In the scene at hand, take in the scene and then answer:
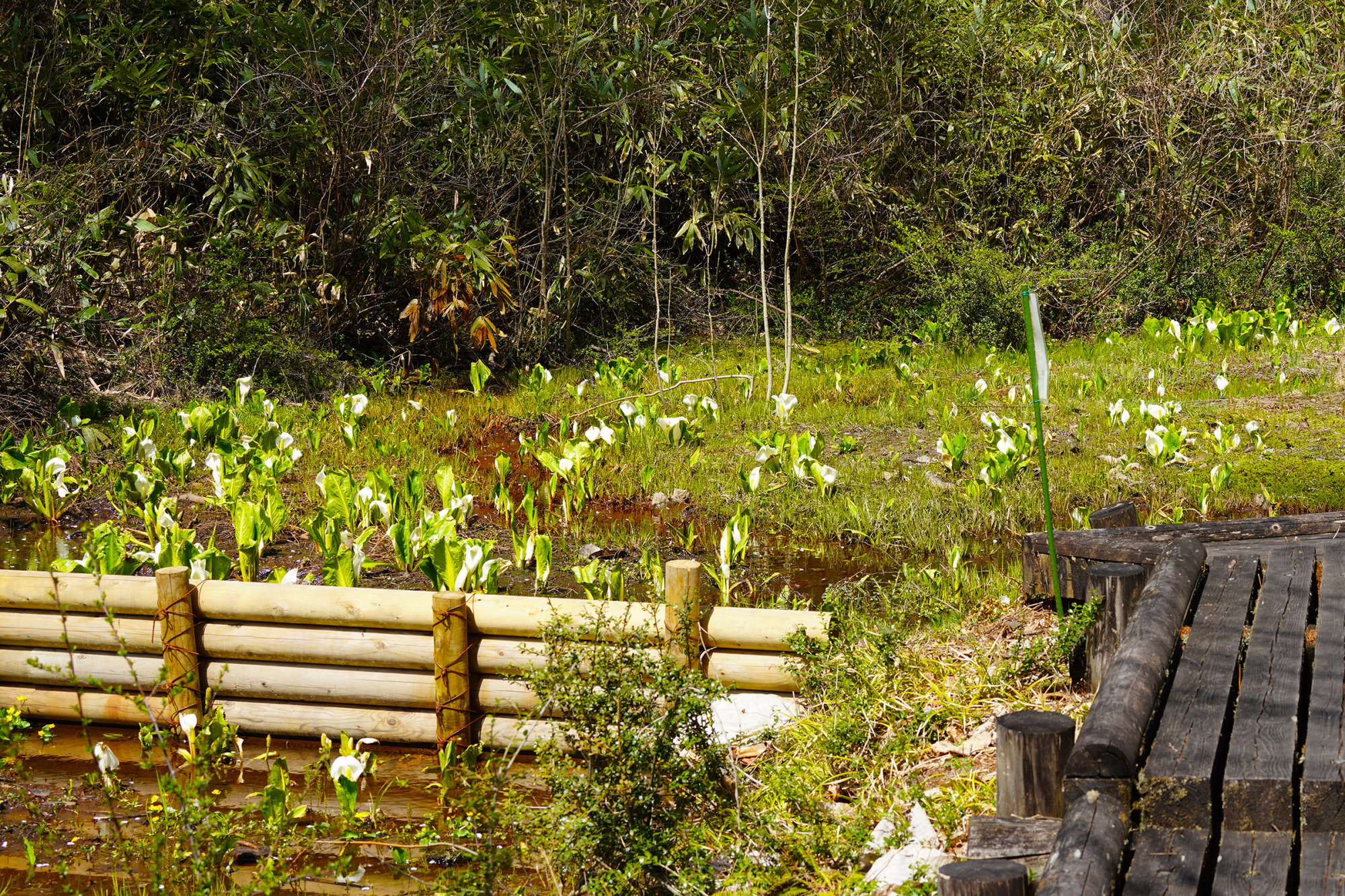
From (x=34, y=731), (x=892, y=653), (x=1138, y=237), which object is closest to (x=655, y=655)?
(x=892, y=653)

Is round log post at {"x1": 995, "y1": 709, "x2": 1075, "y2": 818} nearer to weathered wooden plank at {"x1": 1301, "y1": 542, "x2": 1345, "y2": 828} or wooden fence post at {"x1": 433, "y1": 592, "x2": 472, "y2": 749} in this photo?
weathered wooden plank at {"x1": 1301, "y1": 542, "x2": 1345, "y2": 828}

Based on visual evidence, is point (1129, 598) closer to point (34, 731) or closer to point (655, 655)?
point (655, 655)

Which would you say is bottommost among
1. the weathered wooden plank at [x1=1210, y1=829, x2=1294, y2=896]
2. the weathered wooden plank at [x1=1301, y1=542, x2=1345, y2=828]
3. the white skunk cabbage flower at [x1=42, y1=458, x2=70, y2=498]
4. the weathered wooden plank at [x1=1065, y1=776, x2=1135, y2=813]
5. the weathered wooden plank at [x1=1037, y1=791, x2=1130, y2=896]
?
the weathered wooden plank at [x1=1210, y1=829, x2=1294, y2=896]

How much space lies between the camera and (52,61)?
312 inches

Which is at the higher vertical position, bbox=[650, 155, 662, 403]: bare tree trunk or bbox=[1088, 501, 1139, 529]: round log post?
bbox=[650, 155, 662, 403]: bare tree trunk

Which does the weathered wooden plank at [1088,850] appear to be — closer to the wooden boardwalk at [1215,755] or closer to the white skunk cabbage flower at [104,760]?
the wooden boardwalk at [1215,755]

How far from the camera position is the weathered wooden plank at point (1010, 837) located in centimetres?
209

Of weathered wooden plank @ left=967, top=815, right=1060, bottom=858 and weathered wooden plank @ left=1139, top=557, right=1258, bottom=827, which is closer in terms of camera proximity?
weathered wooden plank @ left=1139, top=557, right=1258, bottom=827

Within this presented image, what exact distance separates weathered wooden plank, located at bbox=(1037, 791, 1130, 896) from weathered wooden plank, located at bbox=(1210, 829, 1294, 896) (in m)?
0.15

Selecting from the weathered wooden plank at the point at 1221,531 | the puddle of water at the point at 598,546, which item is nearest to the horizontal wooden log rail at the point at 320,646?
the puddle of water at the point at 598,546

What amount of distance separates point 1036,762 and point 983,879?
0.49m

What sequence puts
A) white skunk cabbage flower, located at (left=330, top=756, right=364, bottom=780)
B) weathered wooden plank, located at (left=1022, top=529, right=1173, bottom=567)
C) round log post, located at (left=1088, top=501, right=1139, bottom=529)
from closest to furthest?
white skunk cabbage flower, located at (left=330, top=756, right=364, bottom=780) < weathered wooden plank, located at (left=1022, top=529, right=1173, bottom=567) < round log post, located at (left=1088, top=501, right=1139, bottom=529)

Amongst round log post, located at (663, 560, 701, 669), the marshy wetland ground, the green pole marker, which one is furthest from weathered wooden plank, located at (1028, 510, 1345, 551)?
round log post, located at (663, 560, 701, 669)

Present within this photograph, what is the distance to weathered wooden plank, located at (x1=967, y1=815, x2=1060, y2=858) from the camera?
2094 millimetres
